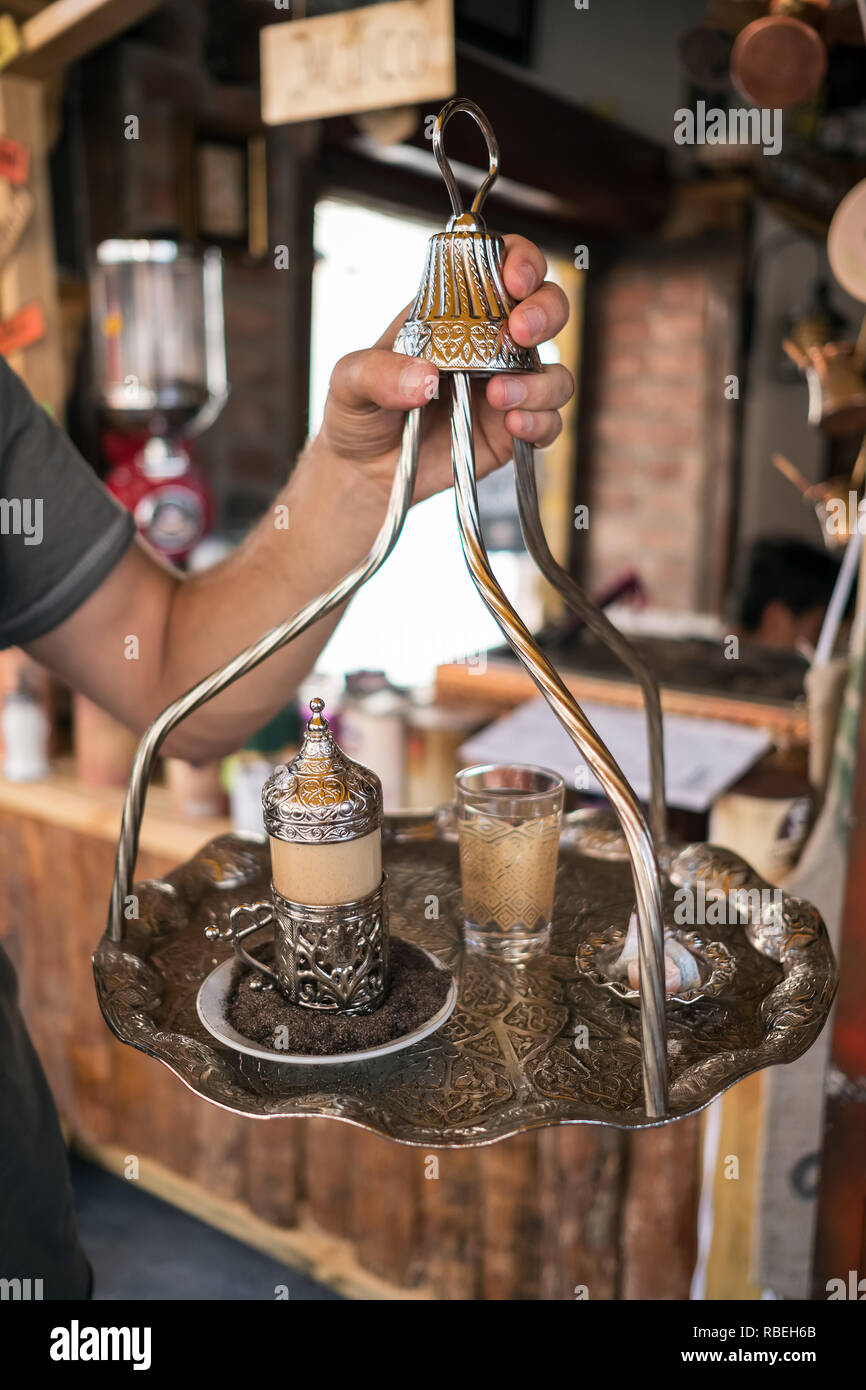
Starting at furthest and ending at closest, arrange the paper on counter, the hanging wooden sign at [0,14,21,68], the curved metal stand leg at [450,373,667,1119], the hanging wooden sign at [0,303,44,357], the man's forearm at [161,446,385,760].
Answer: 1. the hanging wooden sign at [0,303,44,357]
2. the hanging wooden sign at [0,14,21,68]
3. the paper on counter
4. the man's forearm at [161,446,385,760]
5. the curved metal stand leg at [450,373,667,1119]

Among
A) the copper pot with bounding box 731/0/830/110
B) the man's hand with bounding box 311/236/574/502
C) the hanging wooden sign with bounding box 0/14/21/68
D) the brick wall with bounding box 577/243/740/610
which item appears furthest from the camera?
the brick wall with bounding box 577/243/740/610

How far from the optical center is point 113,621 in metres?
1.09

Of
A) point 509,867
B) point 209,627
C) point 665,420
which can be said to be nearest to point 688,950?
point 509,867

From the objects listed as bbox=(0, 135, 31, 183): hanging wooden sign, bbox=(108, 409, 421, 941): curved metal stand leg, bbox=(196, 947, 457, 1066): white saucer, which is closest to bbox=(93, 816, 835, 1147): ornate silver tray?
bbox=(196, 947, 457, 1066): white saucer

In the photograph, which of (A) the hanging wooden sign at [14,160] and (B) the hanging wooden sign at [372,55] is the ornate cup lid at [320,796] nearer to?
(B) the hanging wooden sign at [372,55]

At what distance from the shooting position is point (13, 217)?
2.07 metres

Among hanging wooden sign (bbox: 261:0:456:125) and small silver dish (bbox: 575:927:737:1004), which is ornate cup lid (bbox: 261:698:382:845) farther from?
hanging wooden sign (bbox: 261:0:456:125)

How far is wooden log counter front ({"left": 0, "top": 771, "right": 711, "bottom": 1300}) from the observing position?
1.72 meters

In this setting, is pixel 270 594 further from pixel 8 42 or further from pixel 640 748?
pixel 8 42

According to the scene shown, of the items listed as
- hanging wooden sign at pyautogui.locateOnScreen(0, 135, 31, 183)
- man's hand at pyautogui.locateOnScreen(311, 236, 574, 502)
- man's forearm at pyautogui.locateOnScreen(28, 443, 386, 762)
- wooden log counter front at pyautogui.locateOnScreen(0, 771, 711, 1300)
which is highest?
hanging wooden sign at pyautogui.locateOnScreen(0, 135, 31, 183)

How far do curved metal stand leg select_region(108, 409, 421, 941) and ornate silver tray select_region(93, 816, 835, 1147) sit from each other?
110mm

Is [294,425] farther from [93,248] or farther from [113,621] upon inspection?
[113,621]

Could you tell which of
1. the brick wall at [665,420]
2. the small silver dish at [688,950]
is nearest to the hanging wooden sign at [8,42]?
the small silver dish at [688,950]
